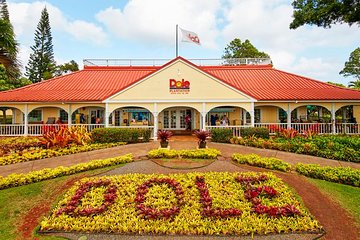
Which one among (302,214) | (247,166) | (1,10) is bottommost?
(302,214)

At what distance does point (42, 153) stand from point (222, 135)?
10.1 meters

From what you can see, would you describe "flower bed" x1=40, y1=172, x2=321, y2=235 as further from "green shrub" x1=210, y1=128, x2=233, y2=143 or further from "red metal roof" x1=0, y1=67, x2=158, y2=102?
"red metal roof" x1=0, y1=67, x2=158, y2=102

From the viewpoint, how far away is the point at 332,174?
26.9 feet

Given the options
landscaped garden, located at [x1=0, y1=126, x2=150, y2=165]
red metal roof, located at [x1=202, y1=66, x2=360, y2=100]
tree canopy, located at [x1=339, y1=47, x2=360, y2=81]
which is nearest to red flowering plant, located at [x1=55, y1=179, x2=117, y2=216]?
landscaped garden, located at [x1=0, y1=126, x2=150, y2=165]

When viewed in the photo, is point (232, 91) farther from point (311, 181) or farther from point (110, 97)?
point (311, 181)

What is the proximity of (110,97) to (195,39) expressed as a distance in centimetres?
847

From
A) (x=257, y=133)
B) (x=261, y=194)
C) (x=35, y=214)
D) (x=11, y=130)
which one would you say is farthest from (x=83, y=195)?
(x=11, y=130)

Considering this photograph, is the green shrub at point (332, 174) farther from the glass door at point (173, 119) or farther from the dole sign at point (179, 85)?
the glass door at point (173, 119)

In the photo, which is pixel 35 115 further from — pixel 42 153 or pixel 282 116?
pixel 282 116

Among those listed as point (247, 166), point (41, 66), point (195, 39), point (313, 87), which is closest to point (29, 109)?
point (195, 39)

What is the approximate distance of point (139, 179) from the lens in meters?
7.92

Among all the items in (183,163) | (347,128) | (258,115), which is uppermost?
(258,115)

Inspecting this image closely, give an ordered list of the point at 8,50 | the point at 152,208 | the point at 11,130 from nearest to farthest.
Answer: the point at 152,208 → the point at 8,50 → the point at 11,130

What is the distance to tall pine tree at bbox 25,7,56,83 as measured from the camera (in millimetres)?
42156
